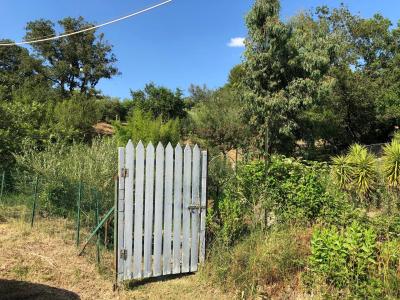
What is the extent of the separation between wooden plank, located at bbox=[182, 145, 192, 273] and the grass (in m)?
0.27

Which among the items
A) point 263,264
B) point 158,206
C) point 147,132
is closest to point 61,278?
point 158,206

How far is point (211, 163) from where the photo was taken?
28.9 feet

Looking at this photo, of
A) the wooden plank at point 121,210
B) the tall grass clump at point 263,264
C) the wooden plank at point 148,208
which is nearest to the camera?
the tall grass clump at point 263,264

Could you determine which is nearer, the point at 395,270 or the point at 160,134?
the point at 395,270

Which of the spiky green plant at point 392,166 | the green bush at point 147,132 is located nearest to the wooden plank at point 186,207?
the spiky green plant at point 392,166

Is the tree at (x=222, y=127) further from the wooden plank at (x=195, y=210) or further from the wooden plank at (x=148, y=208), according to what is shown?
the wooden plank at (x=148, y=208)

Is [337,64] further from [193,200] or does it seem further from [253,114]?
[193,200]

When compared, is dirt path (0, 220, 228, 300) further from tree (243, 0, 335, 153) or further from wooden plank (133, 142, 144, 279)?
tree (243, 0, 335, 153)

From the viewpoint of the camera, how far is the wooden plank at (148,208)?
16.4ft

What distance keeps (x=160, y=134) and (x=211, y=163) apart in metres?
5.64

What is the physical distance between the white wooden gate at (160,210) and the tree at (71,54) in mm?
31311

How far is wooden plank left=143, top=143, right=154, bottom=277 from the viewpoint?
5008 millimetres

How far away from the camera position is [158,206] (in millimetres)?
5094

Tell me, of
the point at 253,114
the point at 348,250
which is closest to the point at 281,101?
the point at 253,114
